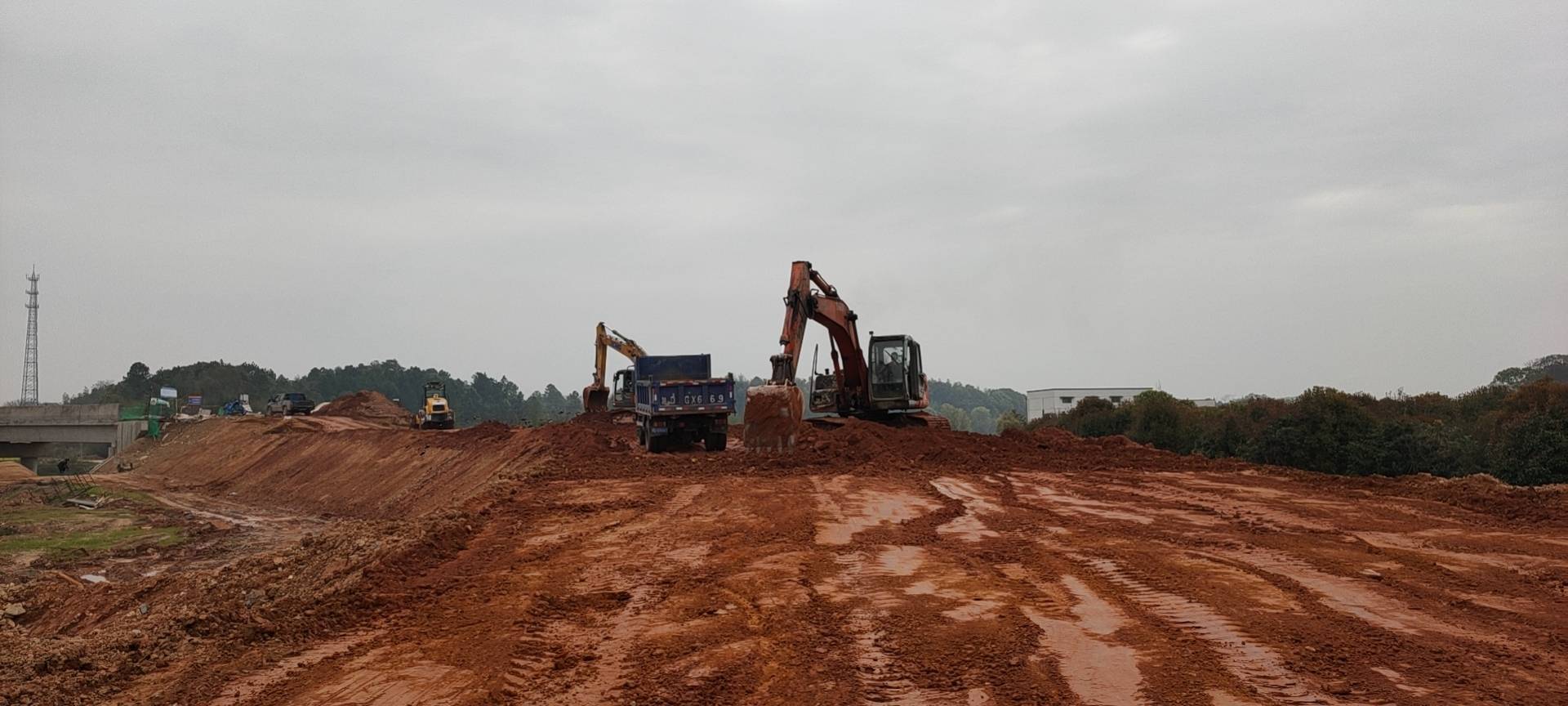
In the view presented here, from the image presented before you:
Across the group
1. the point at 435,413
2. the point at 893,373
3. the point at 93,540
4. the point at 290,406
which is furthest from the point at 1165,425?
the point at 290,406

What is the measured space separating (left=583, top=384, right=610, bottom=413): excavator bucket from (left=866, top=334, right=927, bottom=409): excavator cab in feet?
Answer: 54.9

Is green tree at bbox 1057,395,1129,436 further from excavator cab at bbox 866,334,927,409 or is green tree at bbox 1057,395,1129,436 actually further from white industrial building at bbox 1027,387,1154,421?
white industrial building at bbox 1027,387,1154,421

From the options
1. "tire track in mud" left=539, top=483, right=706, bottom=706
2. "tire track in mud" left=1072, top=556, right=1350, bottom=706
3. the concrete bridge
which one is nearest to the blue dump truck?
"tire track in mud" left=539, top=483, right=706, bottom=706

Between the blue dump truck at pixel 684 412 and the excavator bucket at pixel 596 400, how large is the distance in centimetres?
1334

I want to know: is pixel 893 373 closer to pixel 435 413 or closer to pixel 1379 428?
pixel 1379 428

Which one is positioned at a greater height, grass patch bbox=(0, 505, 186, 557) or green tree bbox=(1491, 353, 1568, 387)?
green tree bbox=(1491, 353, 1568, 387)

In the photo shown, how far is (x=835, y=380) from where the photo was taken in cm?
2642

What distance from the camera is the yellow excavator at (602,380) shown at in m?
35.9

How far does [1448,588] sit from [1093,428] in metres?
36.0

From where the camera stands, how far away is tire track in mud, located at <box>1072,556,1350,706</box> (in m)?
5.28

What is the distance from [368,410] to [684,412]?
46.3 meters

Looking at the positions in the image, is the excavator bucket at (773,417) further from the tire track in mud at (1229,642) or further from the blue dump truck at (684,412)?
the tire track in mud at (1229,642)

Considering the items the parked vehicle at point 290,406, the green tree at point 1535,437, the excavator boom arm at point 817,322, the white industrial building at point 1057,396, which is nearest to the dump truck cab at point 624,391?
the excavator boom arm at point 817,322

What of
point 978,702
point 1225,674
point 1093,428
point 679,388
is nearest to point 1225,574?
point 1225,674
